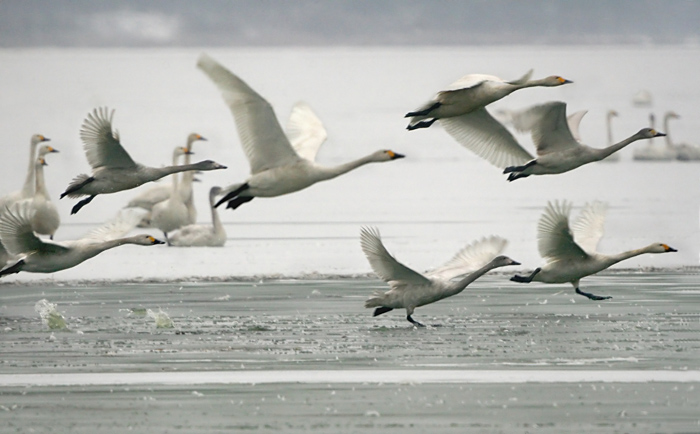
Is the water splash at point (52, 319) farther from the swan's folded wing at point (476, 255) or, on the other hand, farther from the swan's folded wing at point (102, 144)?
the swan's folded wing at point (476, 255)

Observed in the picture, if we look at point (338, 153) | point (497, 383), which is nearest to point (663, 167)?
point (338, 153)

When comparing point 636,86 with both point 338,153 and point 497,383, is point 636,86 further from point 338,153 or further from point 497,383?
point 497,383

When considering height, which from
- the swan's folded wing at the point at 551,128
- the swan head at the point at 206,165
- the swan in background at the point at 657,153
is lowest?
the swan head at the point at 206,165

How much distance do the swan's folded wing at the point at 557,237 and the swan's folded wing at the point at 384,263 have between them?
123 centimetres

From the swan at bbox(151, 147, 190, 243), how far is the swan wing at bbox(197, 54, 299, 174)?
6.68 meters

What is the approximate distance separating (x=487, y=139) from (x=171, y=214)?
6.24 metres

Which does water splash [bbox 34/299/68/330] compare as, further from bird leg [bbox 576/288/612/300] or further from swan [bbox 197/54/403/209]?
bird leg [bbox 576/288/612/300]

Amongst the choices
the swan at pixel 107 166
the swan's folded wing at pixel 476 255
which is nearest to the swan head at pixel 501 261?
A: the swan's folded wing at pixel 476 255

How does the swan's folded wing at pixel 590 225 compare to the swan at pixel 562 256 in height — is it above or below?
above

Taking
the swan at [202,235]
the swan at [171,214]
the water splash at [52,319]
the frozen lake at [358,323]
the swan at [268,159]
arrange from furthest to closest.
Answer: the swan at [171,214] → the swan at [202,235] → the water splash at [52,319] → the swan at [268,159] → the frozen lake at [358,323]

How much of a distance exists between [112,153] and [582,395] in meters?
Result: 4.62

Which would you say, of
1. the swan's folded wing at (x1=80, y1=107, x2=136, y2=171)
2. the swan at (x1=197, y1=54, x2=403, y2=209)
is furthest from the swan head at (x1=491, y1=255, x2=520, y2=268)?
the swan's folded wing at (x1=80, y1=107, x2=136, y2=171)

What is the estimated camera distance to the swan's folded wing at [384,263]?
33.2 feet

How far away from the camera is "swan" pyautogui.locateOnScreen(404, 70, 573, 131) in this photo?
10.3 meters
